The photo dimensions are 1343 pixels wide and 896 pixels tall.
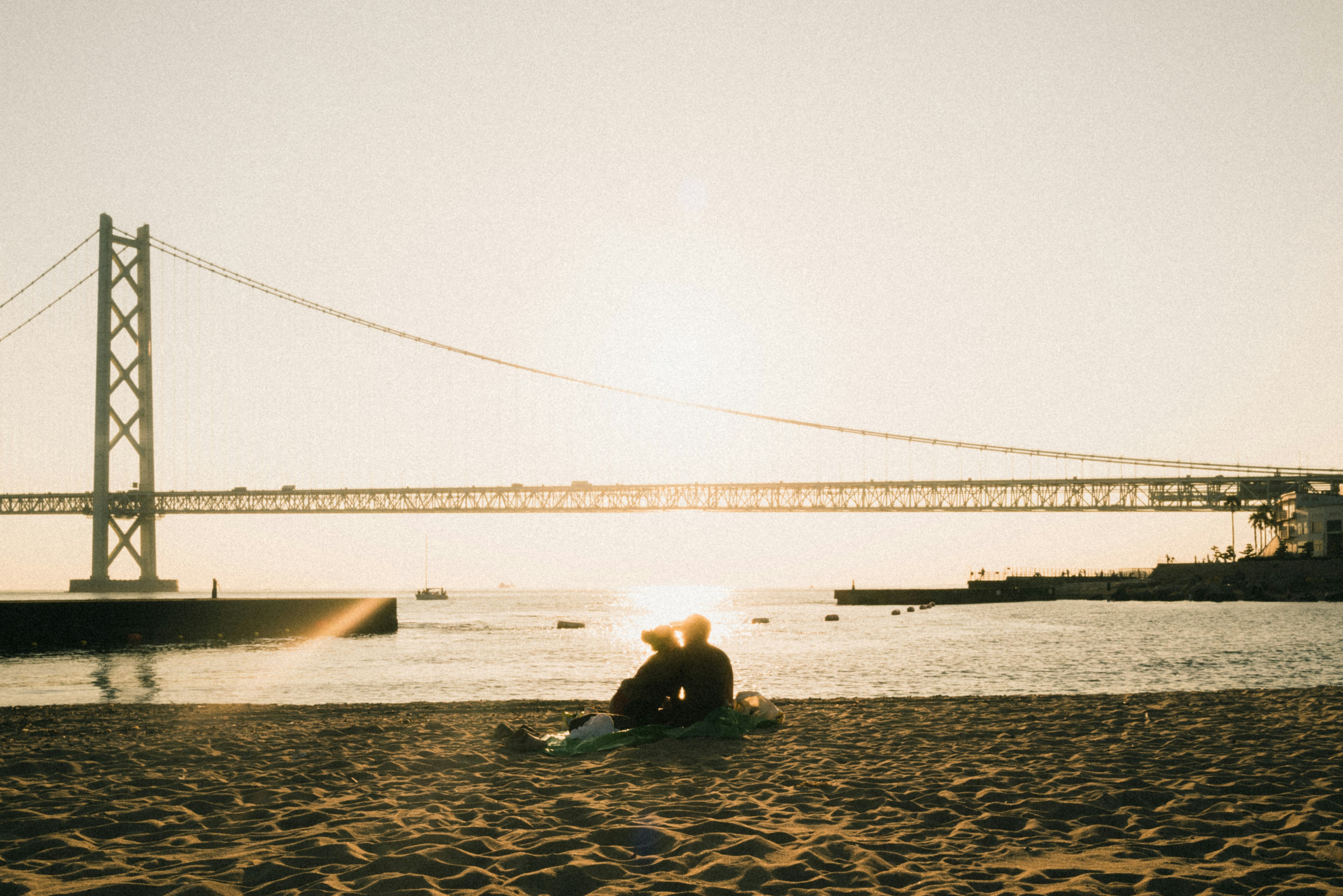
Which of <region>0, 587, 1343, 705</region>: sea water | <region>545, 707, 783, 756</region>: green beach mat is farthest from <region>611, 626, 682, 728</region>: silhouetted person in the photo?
<region>0, 587, 1343, 705</region>: sea water

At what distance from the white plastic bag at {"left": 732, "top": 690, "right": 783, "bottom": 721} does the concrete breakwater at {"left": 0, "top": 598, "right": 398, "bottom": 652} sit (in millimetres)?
28158

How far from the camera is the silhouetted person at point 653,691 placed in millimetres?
9070

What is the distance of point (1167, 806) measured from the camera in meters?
6.11

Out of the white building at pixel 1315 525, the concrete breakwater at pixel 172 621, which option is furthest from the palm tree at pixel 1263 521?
the concrete breakwater at pixel 172 621

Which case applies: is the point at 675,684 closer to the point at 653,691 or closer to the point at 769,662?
the point at 653,691

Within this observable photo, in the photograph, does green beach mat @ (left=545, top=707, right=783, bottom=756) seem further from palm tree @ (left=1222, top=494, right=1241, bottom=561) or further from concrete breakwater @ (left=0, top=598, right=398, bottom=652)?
palm tree @ (left=1222, top=494, right=1241, bottom=561)

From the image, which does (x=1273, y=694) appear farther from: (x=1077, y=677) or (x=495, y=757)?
(x=495, y=757)

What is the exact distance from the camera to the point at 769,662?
25.6m

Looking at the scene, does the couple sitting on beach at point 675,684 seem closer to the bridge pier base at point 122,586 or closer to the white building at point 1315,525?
the bridge pier base at point 122,586

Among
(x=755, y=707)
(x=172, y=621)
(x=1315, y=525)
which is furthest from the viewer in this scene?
(x=1315, y=525)

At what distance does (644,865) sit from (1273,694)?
1185 centimetres

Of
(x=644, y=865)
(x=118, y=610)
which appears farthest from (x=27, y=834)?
(x=118, y=610)

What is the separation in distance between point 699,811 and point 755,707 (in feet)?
13.2

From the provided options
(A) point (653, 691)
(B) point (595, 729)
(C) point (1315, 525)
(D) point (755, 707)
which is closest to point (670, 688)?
(A) point (653, 691)
